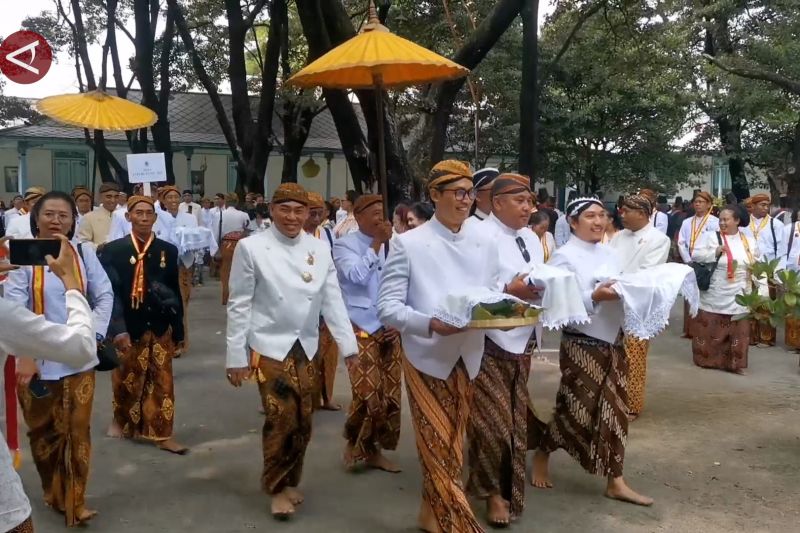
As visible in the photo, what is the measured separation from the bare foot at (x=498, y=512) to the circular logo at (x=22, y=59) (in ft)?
20.7

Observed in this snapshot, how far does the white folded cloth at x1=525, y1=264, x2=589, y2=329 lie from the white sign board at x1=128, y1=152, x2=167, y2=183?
6080mm

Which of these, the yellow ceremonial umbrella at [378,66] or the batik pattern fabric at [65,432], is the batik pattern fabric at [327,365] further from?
the batik pattern fabric at [65,432]

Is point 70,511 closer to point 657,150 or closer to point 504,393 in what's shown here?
point 504,393

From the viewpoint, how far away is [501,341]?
13.7ft

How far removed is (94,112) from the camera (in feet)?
28.4

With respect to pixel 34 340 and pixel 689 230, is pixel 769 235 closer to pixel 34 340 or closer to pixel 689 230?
pixel 689 230

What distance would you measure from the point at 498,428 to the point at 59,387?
2324mm

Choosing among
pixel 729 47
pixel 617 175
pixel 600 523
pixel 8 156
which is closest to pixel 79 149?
pixel 8 156

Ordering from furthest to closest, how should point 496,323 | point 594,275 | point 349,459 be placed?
1. point 349,459
2. point 594,275
3. point 496,323

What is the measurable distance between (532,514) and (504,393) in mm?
771

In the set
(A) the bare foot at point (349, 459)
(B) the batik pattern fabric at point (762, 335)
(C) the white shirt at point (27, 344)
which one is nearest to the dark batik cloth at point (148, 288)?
(A) the bare foot at point (349, 459)

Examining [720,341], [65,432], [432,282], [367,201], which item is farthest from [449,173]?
[720,341]

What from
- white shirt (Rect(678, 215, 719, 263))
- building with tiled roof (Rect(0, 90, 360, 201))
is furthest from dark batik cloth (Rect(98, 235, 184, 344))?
building with tiled roof (Rect(0, 90, 360, 201))

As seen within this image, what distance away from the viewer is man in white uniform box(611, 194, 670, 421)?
20.2 ft
